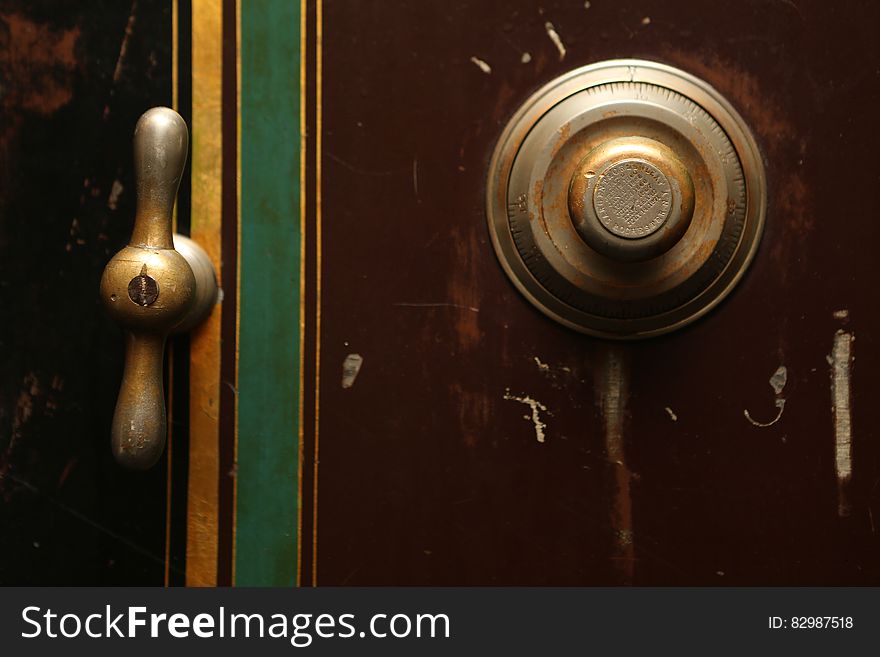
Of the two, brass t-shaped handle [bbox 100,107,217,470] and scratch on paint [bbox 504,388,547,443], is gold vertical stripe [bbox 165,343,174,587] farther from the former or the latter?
scratch on paint [bbox 504,388,547,443]

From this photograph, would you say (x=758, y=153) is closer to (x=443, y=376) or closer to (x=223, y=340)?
(x=443, y=376)

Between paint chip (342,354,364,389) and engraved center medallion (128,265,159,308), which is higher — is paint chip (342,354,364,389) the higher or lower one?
the lower one

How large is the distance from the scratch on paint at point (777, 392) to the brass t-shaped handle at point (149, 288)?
1.12 ft

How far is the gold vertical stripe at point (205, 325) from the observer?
52cm

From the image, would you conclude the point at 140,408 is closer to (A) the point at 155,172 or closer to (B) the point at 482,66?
(A) the point at 155,172

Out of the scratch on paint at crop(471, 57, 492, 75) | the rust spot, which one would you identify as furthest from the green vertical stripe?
the rust spot

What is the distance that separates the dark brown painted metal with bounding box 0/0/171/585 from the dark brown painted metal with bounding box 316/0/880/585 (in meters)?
0.12

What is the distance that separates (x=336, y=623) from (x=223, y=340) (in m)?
0.18

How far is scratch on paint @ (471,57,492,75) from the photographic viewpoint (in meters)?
0.53

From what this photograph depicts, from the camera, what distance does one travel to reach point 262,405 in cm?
54

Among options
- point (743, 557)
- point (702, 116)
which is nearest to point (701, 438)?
point (743, 557)

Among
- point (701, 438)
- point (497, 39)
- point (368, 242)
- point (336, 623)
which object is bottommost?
point (336, 623)

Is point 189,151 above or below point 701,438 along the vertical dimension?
above

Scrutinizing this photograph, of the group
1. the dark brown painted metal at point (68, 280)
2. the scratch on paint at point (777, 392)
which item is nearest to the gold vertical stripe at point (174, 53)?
the dark brown painted metal at point (68, 280)
